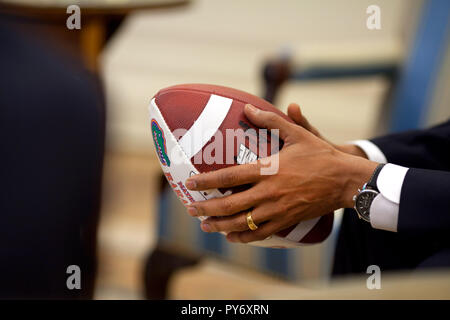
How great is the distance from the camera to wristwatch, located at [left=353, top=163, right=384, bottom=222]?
0.90m

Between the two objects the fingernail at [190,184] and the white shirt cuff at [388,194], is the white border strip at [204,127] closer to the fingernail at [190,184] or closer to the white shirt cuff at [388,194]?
the fingernail at [190,184]

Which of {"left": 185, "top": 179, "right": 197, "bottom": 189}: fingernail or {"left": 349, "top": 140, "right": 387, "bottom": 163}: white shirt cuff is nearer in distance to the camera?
{"left": 185, "top": 179, "right": 197, "bottom": 189}: fingernail

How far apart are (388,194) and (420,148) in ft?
0.88

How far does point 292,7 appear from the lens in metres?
3.14

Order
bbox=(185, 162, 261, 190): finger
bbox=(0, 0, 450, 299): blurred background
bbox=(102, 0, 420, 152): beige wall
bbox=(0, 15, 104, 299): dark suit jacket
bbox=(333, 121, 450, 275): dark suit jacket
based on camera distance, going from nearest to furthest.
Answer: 1. bbox=(185, 162, 261, 190): finger
2. bbox=(333, 121, 450, 275): dark suit jacket
3. bbox=(0, 15, 104, 299): dark suit jacket
4. bbox=(0, 0, 450, 299): blurred background
5. bbox=(102, 0, 420, 152): beige wall

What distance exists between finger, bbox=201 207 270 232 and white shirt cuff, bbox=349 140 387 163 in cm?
27

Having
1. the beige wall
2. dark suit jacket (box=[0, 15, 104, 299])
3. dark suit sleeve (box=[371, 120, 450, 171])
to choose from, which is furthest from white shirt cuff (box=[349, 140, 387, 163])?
the beige wall

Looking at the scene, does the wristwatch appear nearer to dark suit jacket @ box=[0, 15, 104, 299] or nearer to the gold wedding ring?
the gold wedding ring

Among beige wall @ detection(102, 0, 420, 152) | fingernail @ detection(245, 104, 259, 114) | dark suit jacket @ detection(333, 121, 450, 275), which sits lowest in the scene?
dark suit jacket @ detection(333, 121, 450, 275)

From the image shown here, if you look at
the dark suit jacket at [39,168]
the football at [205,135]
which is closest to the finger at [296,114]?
the football at [205,135]

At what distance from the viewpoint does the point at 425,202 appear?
0.89m

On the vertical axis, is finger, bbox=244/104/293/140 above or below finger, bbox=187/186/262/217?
above

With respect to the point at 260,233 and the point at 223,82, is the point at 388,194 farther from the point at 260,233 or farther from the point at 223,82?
the point at 223,82

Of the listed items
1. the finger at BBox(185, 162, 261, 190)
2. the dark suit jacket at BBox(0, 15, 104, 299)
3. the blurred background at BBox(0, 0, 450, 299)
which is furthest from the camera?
the blurred background at BBox(0, 0, 450, 299)
